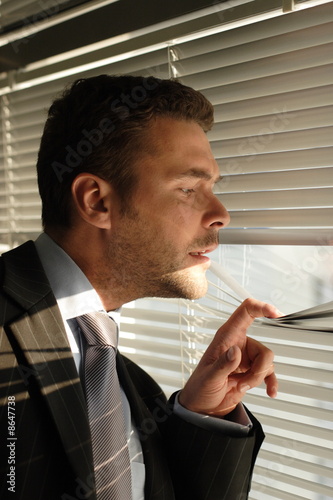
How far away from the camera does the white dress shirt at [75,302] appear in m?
1.23

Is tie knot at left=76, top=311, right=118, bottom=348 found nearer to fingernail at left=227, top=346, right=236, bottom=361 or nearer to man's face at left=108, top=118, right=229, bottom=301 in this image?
man's face at left=108, top=118, right=229, bottom=301

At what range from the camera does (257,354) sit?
1325mm

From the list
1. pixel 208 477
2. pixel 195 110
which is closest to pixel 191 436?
pixel 208 477

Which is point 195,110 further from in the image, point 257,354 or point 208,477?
point 208,477

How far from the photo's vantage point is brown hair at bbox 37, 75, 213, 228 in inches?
52.7

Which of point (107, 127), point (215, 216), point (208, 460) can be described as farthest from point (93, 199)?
point (208, 460)

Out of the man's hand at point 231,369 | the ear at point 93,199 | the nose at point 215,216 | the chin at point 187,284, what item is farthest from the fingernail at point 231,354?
the ear at point 93,199

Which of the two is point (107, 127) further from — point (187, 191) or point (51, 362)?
point (51, 362)

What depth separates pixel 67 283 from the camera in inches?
48.9

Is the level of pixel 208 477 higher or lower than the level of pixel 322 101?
lower

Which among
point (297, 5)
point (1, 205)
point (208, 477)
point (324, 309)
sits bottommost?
point (208, 477)

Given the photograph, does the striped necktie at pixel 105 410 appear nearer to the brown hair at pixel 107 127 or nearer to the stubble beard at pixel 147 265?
the stubble beard at pixel 147 265

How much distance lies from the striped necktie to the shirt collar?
0.03 m

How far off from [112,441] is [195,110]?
0.80m
